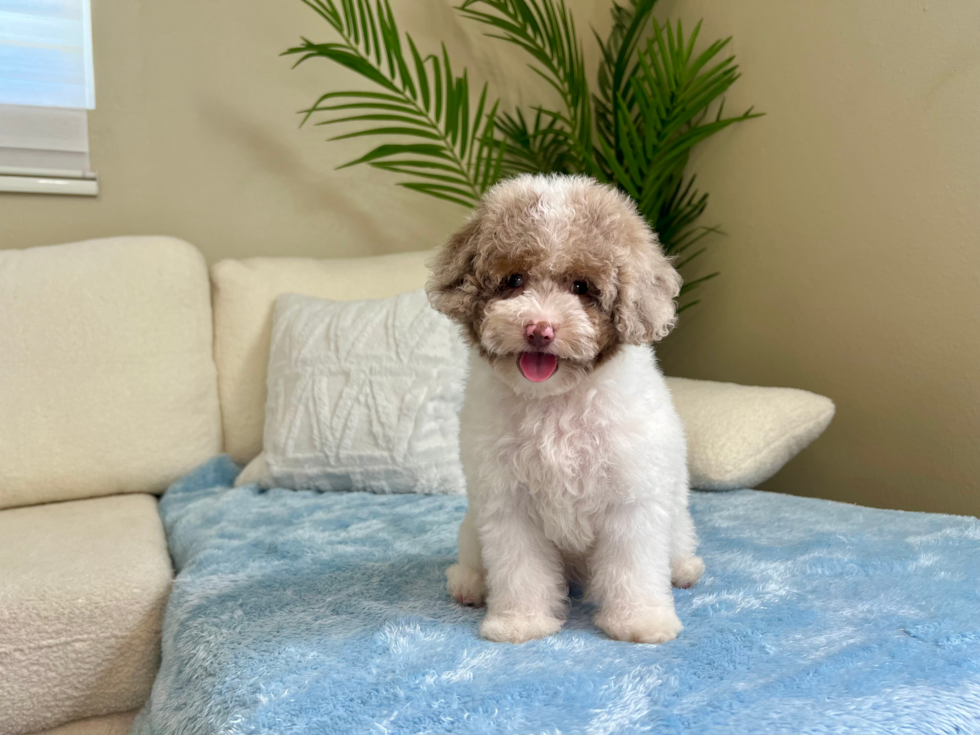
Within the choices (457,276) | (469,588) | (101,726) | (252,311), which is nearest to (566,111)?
(252,311)

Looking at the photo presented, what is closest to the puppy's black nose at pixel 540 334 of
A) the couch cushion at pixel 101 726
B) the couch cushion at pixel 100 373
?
the couch cushion at pixel 101 726

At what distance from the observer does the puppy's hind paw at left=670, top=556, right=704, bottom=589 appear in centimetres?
127

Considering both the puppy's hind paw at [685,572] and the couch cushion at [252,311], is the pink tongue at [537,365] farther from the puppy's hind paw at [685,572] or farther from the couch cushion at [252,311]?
the couch cushion at [252,311]

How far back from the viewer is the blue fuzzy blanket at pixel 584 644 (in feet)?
2.81

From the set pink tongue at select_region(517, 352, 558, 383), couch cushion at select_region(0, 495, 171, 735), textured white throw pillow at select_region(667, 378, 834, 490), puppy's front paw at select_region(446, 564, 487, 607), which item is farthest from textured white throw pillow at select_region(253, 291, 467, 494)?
pink tongue at select_region(517, 352, 558, 383)

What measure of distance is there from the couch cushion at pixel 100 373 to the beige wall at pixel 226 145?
0.94 feet

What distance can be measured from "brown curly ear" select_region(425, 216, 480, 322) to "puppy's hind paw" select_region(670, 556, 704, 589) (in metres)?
0.56

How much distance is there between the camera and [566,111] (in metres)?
2.96

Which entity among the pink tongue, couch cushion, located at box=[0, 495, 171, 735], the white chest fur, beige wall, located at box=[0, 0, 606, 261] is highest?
beige wall, located at box=[0, 0, 606, 261]

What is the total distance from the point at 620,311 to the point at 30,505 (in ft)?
5.62

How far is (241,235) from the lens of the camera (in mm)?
2592

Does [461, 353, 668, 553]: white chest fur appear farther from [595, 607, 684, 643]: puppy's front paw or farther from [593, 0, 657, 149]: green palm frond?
[593, 0, 657, 149]: green palm frond

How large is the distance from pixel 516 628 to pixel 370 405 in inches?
39.0

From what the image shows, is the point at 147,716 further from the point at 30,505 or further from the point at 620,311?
the point at 620,311
